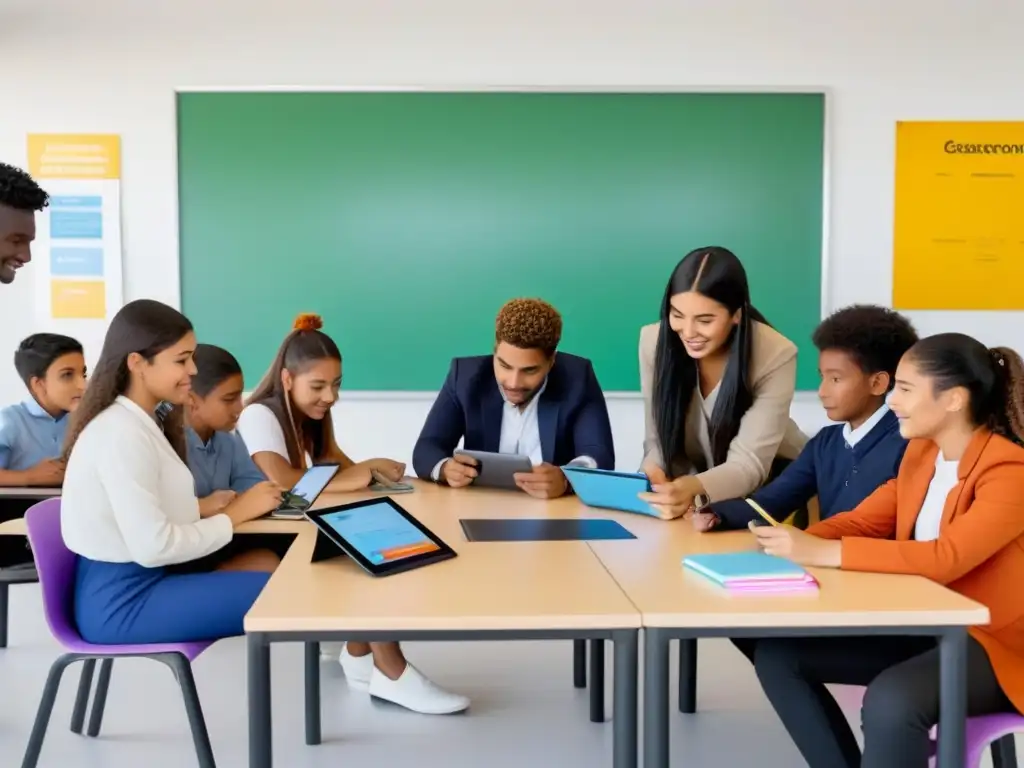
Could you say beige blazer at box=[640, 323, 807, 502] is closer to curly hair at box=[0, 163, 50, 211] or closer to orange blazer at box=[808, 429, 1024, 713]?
orange blazer at box=[808, 429, 1024, 713]

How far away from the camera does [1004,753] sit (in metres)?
1.80

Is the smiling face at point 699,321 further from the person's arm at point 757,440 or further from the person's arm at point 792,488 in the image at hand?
the person's arm at point 792,488

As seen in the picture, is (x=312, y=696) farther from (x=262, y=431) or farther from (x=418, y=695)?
(x=262, y=431)

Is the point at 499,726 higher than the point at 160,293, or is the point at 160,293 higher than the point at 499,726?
the point at 160,293

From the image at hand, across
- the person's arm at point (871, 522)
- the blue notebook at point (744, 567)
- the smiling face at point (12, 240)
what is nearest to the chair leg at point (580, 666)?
the person's arm at point (871, 522)

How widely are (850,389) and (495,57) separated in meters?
2.47

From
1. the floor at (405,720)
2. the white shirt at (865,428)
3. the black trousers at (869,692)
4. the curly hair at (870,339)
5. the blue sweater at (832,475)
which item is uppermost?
the curly hair at (870,339)

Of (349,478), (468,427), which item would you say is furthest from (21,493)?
(468,427)

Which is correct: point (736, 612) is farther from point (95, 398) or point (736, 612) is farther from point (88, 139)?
point (88, 139)

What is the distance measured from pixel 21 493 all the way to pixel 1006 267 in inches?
156

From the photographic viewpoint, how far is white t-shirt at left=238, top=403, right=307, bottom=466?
8.75 ft

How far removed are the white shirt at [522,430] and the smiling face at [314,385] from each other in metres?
0.51

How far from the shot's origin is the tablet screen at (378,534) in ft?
5.58

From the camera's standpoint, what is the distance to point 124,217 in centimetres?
407
